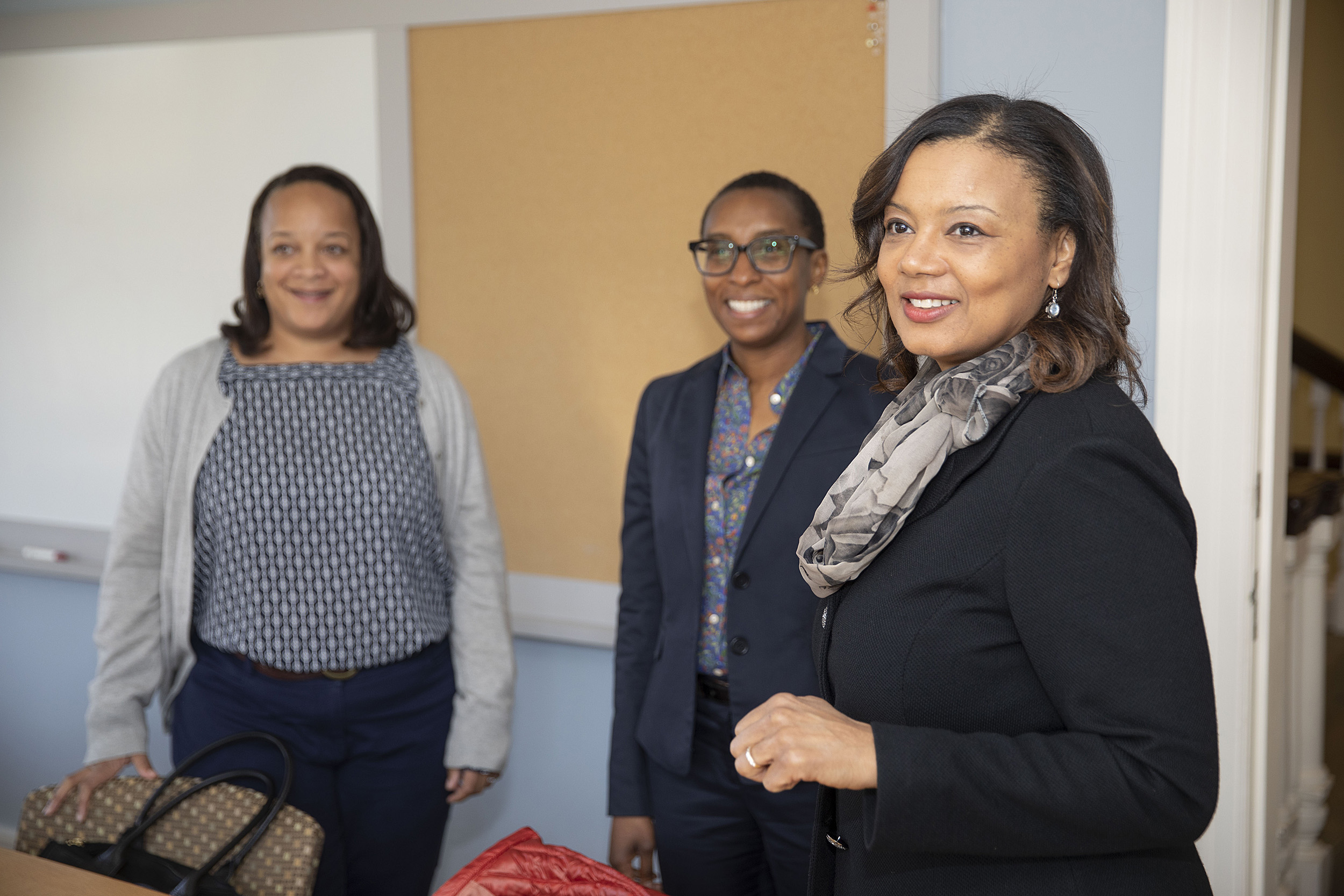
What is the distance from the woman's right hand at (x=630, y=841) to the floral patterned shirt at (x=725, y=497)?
33 cm

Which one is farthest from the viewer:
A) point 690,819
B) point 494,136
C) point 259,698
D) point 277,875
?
point 494,136

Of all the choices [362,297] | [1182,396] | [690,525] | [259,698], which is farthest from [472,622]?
[1182,396]

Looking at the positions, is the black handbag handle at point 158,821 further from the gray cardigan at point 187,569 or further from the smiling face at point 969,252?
the smiling face at point 969,252

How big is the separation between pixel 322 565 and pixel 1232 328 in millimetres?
1635

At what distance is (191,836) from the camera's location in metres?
1.50

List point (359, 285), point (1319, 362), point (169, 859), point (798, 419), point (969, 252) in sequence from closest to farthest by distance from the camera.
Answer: point (969, 252)
point (169, 859)
point (798, 419)
point (359, 285)
point (1319, 362)

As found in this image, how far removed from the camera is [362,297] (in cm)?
199

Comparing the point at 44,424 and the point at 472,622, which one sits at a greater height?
the point at 44,424

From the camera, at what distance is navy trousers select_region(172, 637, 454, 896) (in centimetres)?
178

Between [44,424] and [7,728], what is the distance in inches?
39.7

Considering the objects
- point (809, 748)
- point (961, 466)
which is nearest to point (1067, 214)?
point (961, 466)

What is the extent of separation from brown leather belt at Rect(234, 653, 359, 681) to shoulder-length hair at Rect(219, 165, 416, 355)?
61cm

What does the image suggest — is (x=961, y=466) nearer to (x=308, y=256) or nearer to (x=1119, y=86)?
(x=1119, y=86)

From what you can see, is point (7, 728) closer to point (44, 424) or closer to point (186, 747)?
point (44, 424)
